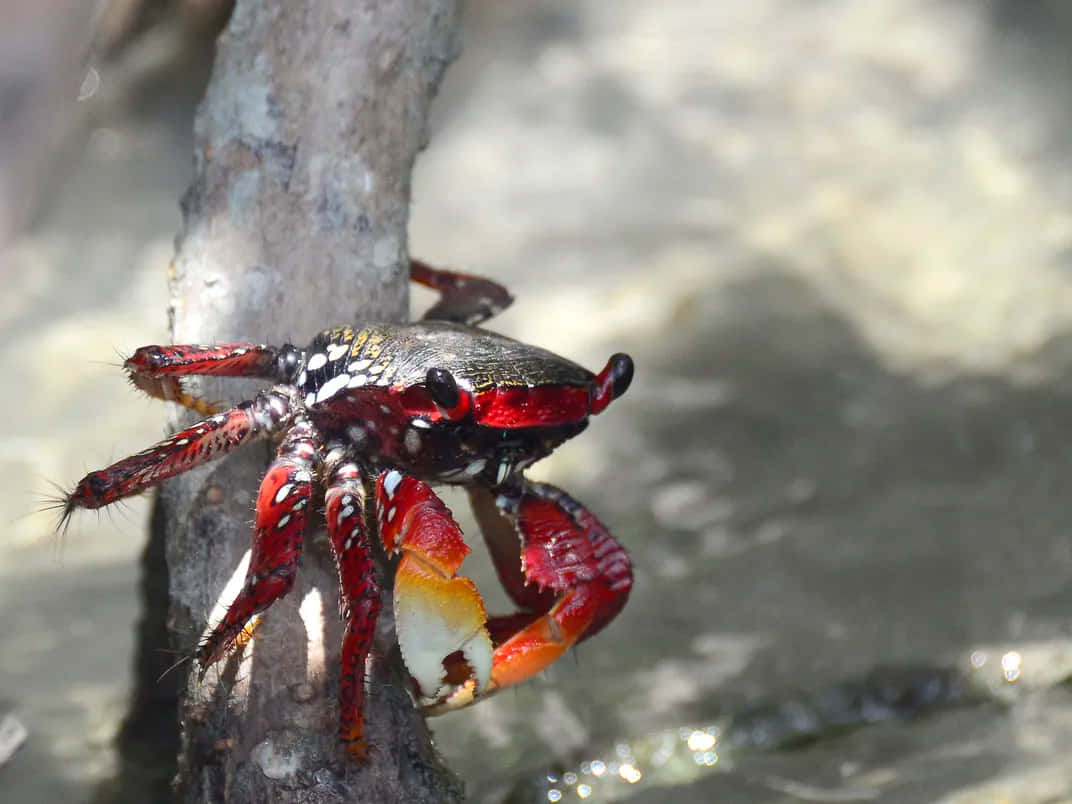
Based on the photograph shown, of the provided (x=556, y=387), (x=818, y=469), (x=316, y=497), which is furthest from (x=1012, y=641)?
(x=316, y=497)

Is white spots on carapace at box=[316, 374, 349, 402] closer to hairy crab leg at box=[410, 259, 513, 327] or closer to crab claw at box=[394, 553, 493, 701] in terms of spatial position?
crab claw at box=[394, 553, 493, 701]

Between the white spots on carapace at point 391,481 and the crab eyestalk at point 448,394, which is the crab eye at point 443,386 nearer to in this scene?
the crab eyestalk at point 448,394

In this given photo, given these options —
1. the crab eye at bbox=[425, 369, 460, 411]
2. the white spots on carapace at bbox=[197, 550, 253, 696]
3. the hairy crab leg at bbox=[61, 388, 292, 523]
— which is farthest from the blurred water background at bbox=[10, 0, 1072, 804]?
the crab eye at bbox=[425, 369, 460, 411]

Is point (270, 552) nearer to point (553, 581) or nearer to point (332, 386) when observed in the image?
point (332, 386)

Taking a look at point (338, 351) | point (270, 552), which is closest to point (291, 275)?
point (338, 351)

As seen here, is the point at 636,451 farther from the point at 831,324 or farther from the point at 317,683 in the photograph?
the point at 317,683
